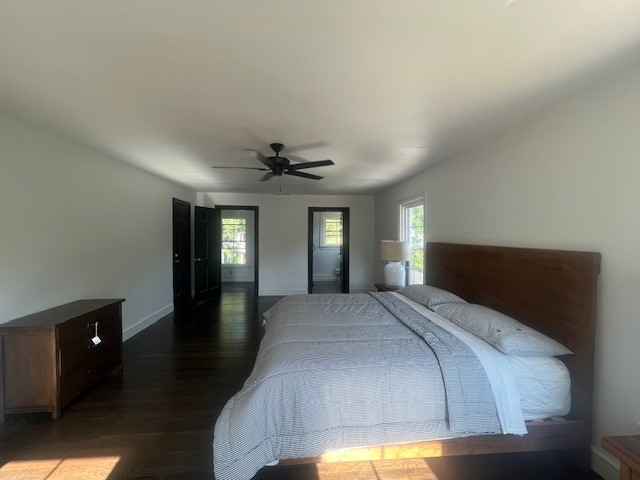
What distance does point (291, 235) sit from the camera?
6.73 meters

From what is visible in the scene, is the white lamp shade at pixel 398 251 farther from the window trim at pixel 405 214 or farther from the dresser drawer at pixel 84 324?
the dresser drawer at pixel 84 324

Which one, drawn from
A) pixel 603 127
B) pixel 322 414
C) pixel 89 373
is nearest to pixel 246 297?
pixel 89 373

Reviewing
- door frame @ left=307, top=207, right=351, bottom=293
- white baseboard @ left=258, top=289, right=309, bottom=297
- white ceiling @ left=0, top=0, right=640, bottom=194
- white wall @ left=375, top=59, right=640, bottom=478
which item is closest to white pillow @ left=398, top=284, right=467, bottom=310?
white wall @ left=375, top=59, right=640, bottom=478

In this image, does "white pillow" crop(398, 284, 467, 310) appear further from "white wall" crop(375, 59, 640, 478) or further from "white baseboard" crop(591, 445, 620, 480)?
"white baseboard" crop(591, 445, 620, 480)

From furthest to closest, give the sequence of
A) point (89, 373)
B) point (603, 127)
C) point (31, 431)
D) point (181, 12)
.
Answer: point (89, 373)
point (31, 431)
point (603, 127)
point (181, 12)

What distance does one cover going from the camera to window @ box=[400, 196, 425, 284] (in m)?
4.37

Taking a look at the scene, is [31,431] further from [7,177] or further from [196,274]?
[196,274]

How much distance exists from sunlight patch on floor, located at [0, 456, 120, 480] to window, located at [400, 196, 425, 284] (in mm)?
3870

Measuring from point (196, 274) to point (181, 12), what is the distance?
524 centimetres

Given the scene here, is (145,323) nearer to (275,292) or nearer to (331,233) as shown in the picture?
(275,292)

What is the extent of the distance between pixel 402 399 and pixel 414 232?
340cm

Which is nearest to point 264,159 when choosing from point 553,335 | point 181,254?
point 553,335

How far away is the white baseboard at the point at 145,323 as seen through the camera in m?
3.81

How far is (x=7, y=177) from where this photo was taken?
230 cm
